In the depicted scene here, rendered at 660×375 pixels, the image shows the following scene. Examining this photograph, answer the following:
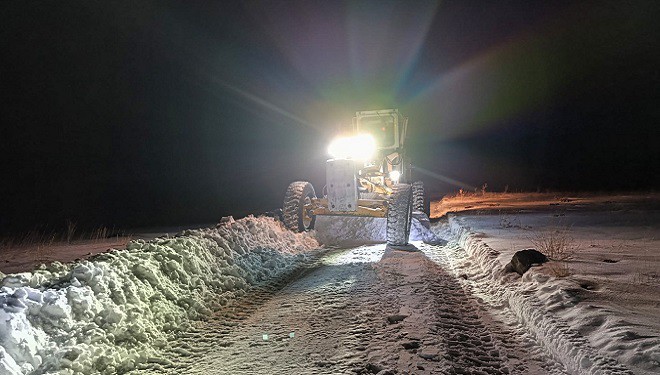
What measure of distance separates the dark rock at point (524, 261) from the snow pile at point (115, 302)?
4136 mm

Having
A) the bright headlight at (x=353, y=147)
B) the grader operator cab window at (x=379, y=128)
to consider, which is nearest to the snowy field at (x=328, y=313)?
the bright headlight at (x=353, y=147)

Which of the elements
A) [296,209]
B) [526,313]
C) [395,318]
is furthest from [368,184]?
[526,313]

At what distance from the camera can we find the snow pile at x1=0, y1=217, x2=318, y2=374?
4.20 meters

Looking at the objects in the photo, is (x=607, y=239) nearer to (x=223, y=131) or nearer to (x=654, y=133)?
(x=654, y=133)

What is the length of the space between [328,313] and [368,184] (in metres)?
8.27

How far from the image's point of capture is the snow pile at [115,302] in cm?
420

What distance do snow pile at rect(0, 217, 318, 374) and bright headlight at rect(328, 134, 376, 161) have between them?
17.9ft

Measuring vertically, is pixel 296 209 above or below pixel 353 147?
below

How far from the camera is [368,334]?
195 inches

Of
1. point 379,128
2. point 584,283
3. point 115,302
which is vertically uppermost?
point 379,128

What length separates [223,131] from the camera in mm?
97062

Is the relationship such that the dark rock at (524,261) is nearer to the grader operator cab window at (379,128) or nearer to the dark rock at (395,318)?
the dark rock at (395,318)

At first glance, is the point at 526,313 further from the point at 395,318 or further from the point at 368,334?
the point at 368,334

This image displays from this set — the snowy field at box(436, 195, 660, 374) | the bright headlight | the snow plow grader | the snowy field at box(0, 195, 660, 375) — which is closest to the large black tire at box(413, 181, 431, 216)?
the snow plow grader
